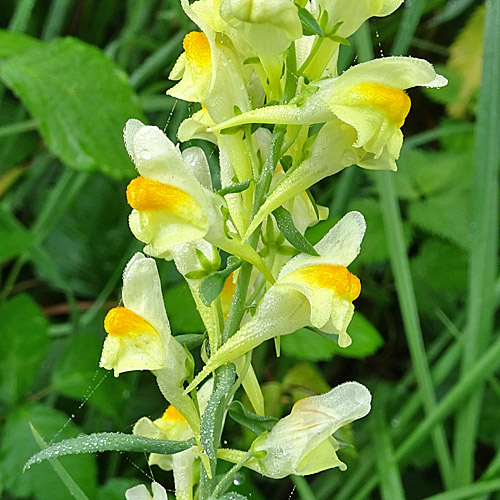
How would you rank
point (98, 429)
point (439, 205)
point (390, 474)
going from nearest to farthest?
1. point (390, 474)
2. point (98, 429)
3. point (439, 205)

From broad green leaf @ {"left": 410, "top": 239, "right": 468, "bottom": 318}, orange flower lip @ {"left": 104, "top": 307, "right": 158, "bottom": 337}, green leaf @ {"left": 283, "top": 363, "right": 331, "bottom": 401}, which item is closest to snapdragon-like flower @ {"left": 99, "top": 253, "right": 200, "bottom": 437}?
orange flower lip @ {"left": 104, "top": 307, "right": 158, "bottom": 337}

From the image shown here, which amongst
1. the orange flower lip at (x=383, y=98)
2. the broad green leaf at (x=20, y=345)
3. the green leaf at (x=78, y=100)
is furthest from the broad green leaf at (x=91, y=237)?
the orange flower lip at (x=383, y=98)

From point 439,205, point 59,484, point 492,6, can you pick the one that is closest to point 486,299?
point 492,6

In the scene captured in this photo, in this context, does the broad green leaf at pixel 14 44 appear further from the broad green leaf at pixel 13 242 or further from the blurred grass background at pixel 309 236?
the broad green leaf at pixel 13 242

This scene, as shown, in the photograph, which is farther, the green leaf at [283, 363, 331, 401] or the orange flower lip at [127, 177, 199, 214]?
the green leaf at [283, 363, 331, 401]

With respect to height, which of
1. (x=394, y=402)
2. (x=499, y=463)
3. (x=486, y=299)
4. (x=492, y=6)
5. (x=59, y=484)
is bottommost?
(x=394, y=402)

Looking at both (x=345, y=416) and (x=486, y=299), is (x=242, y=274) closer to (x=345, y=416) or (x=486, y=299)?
(x=345, y=416)

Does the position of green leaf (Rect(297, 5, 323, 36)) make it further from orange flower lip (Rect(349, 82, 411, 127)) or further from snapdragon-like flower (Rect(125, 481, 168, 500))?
snapdragon-like flower (Rect(125, 481, 168, 500))

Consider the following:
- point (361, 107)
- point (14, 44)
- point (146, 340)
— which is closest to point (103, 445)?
point (146, 340)
